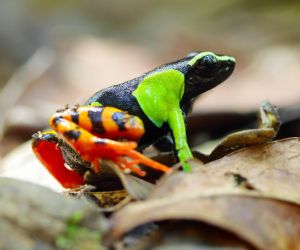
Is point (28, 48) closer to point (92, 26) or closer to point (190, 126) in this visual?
point (92, 26)

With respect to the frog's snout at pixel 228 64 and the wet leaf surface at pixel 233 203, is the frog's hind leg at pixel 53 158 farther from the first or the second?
the wet leaf surface at pixel 233 203

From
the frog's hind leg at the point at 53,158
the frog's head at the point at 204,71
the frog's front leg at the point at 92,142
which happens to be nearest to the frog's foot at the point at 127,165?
the frog's front leg at the point at 92,142

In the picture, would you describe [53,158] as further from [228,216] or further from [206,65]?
[228,216]

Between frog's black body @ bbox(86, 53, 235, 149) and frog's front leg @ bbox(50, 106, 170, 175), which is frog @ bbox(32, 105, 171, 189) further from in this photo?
frog's black body @ bbox(86, 53, 235, 149)

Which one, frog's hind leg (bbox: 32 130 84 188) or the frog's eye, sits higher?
the frog's eye

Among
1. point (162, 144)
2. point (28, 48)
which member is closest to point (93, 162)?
point (162, 144)

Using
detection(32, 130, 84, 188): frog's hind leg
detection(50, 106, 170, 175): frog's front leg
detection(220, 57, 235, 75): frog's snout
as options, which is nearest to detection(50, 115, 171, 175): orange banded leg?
detection(50, 106, 170, 175): frog's front leg
